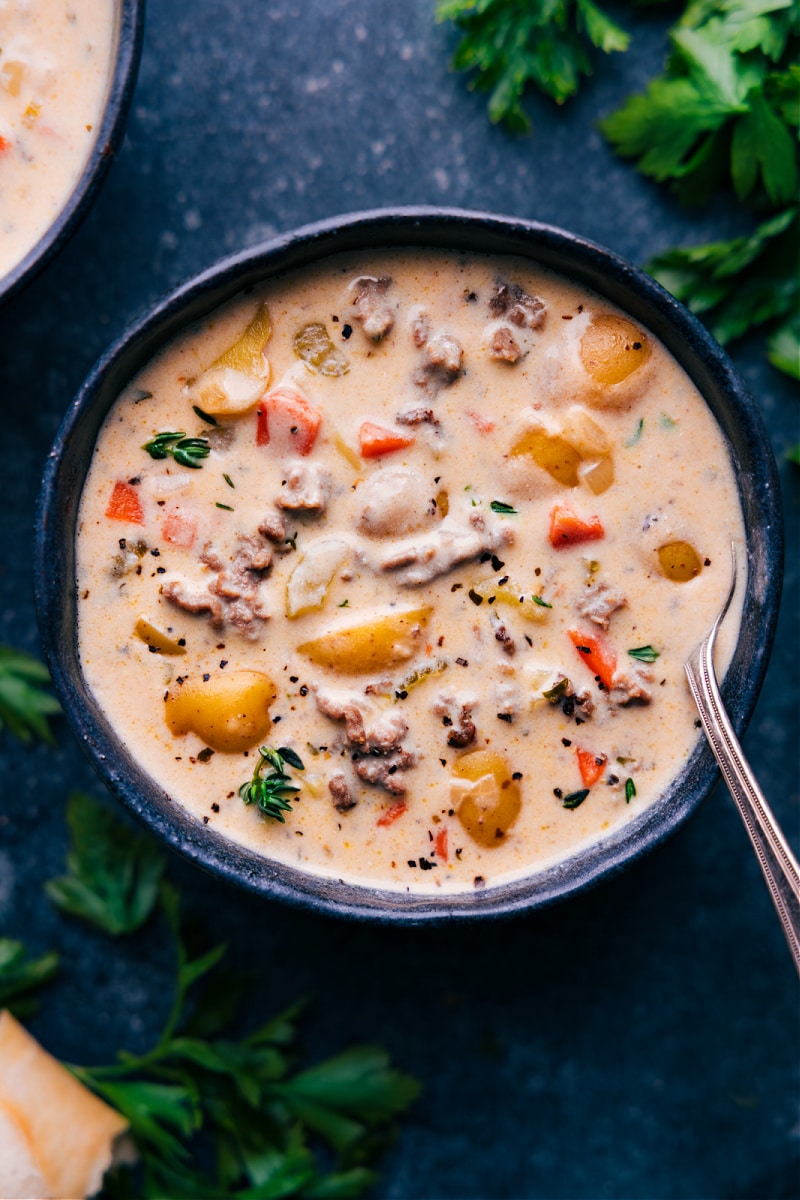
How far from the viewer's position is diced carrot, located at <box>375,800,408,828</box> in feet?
7.72

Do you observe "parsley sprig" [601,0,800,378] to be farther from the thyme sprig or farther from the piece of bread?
the piece of bread

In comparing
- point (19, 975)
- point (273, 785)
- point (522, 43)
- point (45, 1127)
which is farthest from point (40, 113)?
point (45, 1127)

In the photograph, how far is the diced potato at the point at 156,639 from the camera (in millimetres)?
2359

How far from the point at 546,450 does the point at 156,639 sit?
92 centimetres

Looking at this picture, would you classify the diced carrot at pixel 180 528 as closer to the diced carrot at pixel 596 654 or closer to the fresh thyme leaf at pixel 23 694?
the fresh thyme leaf at pixel 23 694

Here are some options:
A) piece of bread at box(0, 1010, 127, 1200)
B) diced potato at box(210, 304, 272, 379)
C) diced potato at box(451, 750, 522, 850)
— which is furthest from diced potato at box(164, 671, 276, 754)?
piece of bread at box(0, 1010, 127, 1200)

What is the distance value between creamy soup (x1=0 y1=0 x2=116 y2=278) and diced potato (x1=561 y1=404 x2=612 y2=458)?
1219 millimetres

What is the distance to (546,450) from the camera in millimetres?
2316

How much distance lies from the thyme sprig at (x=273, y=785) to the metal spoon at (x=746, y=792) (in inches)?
33.6

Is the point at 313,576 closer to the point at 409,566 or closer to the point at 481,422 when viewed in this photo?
the point at 409,566

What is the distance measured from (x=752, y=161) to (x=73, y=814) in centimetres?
233

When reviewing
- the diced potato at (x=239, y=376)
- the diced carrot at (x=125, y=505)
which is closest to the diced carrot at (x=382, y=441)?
the diced potato at (x=239, y=376)

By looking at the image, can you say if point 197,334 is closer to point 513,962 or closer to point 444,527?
point 444,527

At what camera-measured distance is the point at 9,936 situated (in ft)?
9.44
